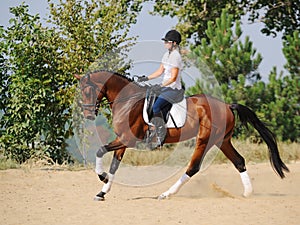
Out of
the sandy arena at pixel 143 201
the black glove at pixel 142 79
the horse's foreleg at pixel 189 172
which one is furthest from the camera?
the black glove at pixel 142 79

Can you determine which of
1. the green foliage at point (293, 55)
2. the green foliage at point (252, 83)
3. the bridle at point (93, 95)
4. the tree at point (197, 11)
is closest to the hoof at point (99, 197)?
the bridle at point (93, 95)

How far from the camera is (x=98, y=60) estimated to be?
13148 millimetres

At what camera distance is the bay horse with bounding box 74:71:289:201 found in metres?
8.23

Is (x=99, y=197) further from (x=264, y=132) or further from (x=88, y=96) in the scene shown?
(x=264, y=132)

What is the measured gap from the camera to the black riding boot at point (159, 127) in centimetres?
852

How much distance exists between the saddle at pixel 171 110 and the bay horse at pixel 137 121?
0.24 feet

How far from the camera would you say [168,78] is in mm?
8250

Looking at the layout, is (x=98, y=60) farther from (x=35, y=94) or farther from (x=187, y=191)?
(x=187, y=191)

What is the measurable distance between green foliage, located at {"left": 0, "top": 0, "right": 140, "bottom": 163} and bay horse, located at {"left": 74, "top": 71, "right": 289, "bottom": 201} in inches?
163

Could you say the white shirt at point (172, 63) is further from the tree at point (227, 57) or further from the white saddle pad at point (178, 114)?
the tree at point (227, 57)

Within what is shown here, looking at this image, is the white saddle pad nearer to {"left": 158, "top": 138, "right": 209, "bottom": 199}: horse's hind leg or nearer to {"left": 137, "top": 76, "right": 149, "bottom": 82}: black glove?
{"left": 158, "top": 138, "right": 209, "bottom": 199}: horse's hind leg

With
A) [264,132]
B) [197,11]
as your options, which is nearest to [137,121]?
[264,132]

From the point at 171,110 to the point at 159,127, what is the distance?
1.07 ft

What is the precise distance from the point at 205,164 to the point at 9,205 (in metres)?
5.33
